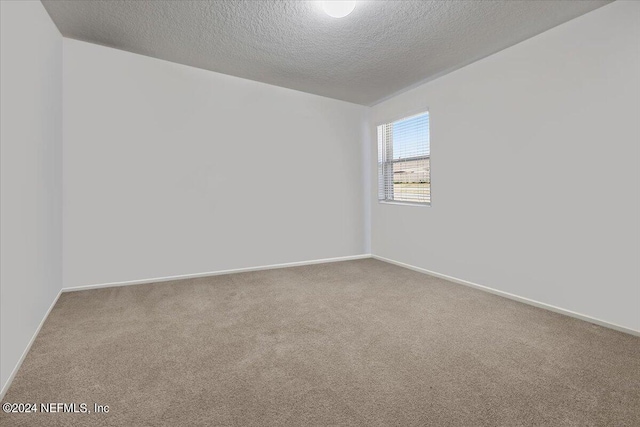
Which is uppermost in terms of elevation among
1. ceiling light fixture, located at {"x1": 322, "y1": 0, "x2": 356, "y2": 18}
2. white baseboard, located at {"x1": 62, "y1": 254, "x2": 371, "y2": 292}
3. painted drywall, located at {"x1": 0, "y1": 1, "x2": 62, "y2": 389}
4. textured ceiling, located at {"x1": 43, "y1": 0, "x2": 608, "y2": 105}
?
textured ceiling, located at {"x1": 43, "y1": 0, "x2": 608, "y2": 105}

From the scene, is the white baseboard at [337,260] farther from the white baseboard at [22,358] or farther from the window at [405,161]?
the window at [405,161]

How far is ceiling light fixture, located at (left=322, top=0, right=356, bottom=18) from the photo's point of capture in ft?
7.64

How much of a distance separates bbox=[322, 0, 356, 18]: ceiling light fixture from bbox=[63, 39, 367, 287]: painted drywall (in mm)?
2051

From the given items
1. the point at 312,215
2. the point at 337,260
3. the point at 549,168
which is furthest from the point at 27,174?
the point at 549,168

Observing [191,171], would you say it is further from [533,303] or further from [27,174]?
[533,303]

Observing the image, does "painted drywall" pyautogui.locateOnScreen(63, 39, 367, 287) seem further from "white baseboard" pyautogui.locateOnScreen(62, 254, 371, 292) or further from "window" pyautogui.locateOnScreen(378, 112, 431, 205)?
"window" pyautogui.locateOnScreen(378, 112, 431, 205)

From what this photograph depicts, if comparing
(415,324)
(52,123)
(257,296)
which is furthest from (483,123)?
(52,123)

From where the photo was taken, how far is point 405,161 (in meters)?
4.51

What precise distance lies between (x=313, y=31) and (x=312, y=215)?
8.43 ft

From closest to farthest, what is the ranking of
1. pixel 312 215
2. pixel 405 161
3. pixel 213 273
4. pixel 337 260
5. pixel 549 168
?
pixel 549 168 < pixel 213 273 < pixel 405 161 < pixel 312 215 < pixel 337 260

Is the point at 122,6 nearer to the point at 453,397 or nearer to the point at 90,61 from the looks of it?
the point at 90,61

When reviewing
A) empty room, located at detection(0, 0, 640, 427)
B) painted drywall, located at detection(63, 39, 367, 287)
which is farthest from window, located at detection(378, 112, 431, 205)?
painted drywall, located at detection(63, 39, 367, 287)

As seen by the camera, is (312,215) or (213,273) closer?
(213,273)

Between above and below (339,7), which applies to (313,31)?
above
